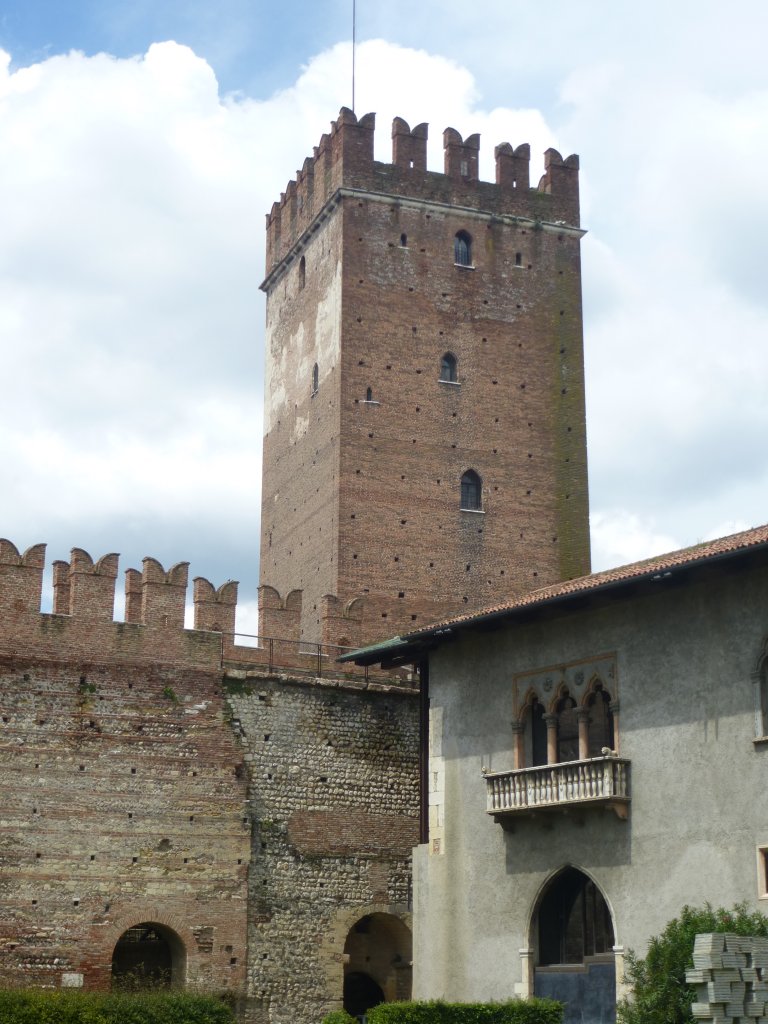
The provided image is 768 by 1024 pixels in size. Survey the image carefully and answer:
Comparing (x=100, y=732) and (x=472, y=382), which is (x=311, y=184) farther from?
(x=100, y=732)

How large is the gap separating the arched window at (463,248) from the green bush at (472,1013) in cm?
1727

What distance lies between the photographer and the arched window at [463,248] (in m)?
34.7

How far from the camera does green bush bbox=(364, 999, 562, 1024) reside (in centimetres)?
2142

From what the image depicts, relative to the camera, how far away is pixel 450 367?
33.9 m

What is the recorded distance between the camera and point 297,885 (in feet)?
85.5

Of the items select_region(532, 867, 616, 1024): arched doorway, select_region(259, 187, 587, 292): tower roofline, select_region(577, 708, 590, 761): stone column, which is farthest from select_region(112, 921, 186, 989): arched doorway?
select_region(259, 187, 587, 292): tower roofline

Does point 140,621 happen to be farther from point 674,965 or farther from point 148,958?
point 674,965

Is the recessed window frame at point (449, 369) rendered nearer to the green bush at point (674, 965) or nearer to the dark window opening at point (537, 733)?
the dark window opening at point (537, 733)

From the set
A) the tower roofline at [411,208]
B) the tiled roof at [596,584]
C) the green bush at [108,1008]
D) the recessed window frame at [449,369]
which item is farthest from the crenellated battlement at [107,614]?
the tower roofline at [411,208]

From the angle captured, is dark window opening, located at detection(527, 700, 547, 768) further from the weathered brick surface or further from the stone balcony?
the weathered brick surface

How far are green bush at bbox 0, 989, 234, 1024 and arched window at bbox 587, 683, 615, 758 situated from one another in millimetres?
6575

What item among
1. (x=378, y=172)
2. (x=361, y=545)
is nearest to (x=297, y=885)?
(x=361, y=545)

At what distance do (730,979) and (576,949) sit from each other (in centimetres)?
450

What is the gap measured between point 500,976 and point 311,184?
18.7m
